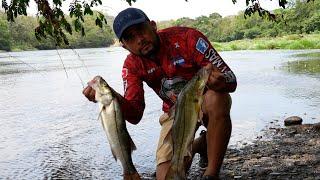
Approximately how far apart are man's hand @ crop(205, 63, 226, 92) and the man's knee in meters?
0.29

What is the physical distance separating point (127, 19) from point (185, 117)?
45.2 inches

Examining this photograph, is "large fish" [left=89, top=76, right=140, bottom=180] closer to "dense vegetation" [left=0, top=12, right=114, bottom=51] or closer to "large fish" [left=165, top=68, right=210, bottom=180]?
"large fish" [left=165, top=68, right=210, bottom=180]

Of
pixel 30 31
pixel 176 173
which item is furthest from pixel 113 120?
pixel 30 31

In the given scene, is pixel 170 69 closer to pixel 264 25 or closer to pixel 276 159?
pixel 276 159

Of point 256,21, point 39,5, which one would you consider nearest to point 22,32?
point 39,5

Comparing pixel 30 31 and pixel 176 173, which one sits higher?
pixel 30 31

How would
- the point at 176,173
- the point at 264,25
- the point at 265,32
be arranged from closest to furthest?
the point at 176,173 < the point at 265,32 < the point at 264,25

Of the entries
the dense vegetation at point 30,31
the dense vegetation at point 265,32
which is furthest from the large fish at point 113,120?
the dense vegetation at point 265,32

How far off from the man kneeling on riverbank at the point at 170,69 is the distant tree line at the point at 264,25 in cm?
5310

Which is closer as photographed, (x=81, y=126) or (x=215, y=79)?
(x=215, y=79)

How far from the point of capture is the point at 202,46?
4.37 meters

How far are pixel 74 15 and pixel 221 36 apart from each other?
395 feet

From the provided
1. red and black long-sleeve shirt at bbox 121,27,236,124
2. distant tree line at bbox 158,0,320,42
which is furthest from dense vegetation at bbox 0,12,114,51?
distant tree line at bbox 158,0,320,42

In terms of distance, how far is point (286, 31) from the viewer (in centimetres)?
9569
